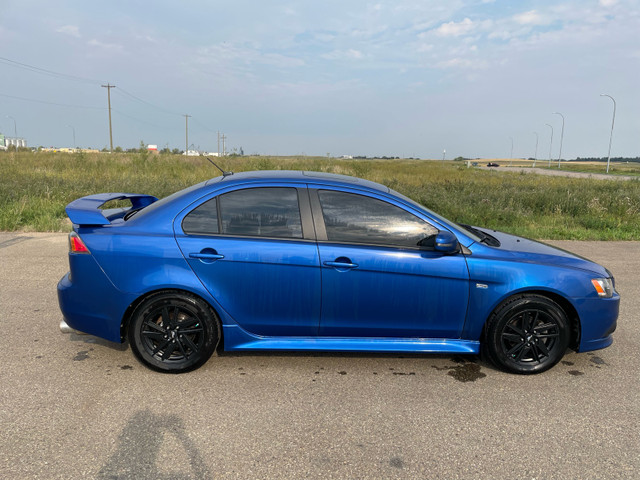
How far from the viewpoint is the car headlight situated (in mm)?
3459

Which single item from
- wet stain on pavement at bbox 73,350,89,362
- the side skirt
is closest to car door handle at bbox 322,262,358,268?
the side skirt

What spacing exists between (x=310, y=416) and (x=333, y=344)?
0.63 metres

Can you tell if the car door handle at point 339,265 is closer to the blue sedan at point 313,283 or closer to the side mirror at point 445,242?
the blue sedan at point 313,283

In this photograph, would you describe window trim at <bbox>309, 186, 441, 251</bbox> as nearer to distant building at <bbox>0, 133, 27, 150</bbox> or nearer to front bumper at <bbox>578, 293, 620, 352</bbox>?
front bumper at <bbox>578, 293, 620, 352</bbox>

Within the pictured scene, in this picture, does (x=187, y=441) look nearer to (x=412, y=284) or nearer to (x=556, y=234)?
(x=412, y=284)

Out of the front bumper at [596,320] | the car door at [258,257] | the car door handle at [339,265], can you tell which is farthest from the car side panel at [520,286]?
the car door at [258,257]

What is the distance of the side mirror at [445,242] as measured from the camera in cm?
323

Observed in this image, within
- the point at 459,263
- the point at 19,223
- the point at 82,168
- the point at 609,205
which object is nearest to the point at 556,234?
the point at 609,205

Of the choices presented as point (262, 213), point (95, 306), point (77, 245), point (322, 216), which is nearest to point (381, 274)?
point (322, 216)

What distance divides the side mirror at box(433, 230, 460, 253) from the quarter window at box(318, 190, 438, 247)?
0.15 m

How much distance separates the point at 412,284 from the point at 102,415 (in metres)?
2.24

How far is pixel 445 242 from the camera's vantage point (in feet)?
10.6

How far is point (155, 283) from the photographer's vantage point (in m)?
3.26

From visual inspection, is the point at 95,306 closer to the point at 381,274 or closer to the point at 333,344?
the point at 333,344
